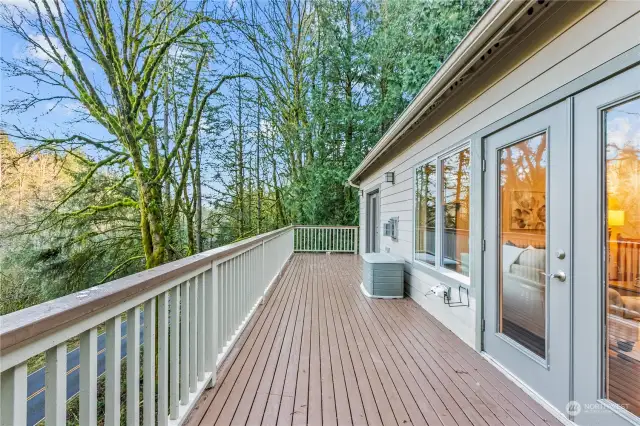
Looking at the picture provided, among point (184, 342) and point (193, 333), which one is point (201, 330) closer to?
point (193, 333)

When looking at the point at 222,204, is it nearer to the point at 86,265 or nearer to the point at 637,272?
the point at 86,265

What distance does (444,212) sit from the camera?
3787 mm

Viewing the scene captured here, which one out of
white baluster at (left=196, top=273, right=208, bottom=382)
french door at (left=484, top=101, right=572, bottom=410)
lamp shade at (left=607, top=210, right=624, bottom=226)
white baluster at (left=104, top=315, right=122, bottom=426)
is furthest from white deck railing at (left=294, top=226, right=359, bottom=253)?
white baluster at (left=104, top=315, right=122, bottom=426)

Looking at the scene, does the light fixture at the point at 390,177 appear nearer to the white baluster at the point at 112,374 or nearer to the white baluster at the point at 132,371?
the white baluster at the point at 132,371

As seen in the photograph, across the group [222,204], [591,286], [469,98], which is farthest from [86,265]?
[591,286]

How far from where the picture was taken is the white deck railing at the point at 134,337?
790 mm

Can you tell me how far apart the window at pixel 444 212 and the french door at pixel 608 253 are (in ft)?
4.51

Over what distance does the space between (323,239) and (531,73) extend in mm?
9191

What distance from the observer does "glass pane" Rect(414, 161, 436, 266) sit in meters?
4.06

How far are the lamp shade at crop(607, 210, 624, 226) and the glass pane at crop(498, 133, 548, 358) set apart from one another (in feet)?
1.51

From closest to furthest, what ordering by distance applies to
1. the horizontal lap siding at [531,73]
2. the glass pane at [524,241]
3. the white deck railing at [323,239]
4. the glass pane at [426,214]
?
the horizontal lap siding at [531,73] → the glass pane at [524,241] → the glass pane at [426,214] → the white deck railing at [323,239]

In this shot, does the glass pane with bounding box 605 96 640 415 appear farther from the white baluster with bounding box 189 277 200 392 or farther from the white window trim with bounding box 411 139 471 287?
the white baluster with bounding box 189 277 200 392

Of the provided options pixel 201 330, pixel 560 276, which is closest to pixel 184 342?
pixel 201 330

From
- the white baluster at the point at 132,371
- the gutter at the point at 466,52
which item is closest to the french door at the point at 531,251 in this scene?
the gutter at the point at 466,52
